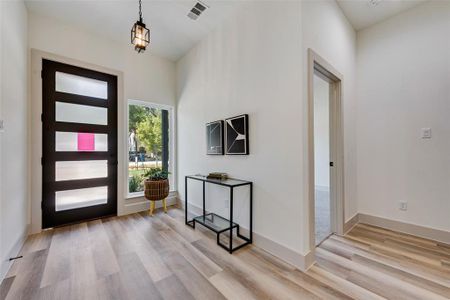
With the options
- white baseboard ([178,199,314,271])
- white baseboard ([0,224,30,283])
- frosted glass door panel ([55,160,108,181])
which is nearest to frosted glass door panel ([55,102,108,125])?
frosted glass door panel ([55,160,108,181])

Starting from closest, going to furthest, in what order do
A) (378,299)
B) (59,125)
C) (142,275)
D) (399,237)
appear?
(378,299) → (142,275) → (399,237) → (59,125)

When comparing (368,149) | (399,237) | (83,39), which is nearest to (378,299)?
(399,237)

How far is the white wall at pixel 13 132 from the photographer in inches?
71.3

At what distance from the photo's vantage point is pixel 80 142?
3082mm

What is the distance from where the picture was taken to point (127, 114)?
353 centimetres

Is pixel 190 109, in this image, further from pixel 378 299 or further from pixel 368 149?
pixel 378 299

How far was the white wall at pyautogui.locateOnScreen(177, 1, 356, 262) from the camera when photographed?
6.20 feet

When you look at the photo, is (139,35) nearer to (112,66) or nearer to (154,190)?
(112,66)

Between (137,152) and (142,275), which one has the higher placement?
(137,152)

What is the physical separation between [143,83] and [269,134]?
2866 millimetres

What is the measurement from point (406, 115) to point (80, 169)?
195 inches

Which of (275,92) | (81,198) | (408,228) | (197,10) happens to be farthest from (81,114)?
(408,228)

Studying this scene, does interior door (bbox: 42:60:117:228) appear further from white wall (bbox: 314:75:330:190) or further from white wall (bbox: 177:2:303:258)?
white wall (bbox: 314:75:330:190)

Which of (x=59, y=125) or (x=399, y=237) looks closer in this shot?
(x=399, y=237)
